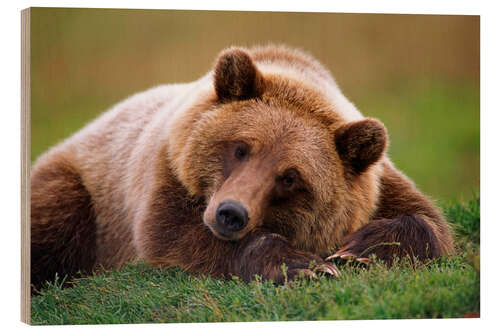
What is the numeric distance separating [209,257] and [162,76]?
2223 millimetres

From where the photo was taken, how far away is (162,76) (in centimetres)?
779

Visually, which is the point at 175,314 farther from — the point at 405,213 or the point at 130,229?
the point at 405,213

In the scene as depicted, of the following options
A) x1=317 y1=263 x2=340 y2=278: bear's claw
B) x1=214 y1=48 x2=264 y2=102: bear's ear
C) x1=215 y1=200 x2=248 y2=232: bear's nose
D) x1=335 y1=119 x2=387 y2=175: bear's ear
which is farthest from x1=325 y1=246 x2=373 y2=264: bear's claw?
x1=214 y1=48 x2=264 y2=102: bear's ear

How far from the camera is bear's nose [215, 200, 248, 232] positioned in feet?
19.5

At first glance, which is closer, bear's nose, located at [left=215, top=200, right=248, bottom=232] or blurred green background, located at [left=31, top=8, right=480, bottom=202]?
bear's nose, located at [left=215, top=200, right=248, bottom=232]

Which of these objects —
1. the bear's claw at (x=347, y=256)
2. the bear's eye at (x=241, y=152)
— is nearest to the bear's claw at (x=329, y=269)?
the bear's claw at (x=347, y=256)

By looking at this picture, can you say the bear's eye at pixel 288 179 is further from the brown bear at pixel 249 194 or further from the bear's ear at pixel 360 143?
the bear's ear at pixel 360 143

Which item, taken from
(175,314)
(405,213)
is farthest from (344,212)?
(175,314)

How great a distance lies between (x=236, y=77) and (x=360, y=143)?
4.22ft

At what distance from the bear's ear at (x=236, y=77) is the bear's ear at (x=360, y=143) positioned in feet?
2.92

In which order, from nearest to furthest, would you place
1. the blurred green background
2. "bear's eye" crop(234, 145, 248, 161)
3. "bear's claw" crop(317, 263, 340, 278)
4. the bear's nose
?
the bear's nose < "bear's claw" crop(317, 263, 340, 278) < "bear's eye" crop(234, 145, 248, 161) < the blurred green background

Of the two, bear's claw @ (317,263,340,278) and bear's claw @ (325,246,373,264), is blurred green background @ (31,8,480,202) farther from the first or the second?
bear's claw @ (317,263,340,278)

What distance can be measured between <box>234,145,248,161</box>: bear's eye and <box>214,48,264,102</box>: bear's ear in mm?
595

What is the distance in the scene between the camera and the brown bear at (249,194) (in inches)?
249
